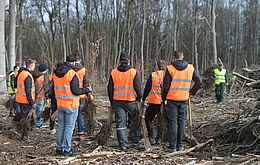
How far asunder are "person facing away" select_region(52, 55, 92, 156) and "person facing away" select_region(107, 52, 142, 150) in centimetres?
76

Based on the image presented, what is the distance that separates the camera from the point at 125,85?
7152mm

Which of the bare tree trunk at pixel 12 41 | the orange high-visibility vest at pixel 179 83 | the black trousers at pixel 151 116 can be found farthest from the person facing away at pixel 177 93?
the bare tree trunk at pixel 12 41

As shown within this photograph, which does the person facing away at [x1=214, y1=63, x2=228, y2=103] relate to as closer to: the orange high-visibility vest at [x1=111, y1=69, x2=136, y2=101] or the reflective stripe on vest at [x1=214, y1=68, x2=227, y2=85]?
the reflective stripe on vest at [x1=214, y1=68, x2=227, y2=85]

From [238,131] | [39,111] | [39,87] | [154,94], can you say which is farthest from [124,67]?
[39,111]

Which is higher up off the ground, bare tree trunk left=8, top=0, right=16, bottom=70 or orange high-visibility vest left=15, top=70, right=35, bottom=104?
bare tree trunk left=8, top=0, right=16, bottom=70

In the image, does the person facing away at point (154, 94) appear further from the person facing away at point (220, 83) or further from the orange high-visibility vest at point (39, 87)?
the person facing away at point (220, 83)

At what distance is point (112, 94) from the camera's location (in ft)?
24.0

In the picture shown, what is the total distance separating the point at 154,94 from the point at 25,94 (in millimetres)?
3047

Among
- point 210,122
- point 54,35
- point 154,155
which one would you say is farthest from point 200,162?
point 54,35

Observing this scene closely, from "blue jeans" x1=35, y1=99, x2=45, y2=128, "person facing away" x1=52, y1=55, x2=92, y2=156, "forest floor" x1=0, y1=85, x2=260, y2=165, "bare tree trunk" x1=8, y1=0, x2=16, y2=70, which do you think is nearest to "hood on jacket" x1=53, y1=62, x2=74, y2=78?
"person facing away" x1=52, y1=55, x2=92, y2=156

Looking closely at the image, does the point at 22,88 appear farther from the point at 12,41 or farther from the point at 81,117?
the point at 12,41

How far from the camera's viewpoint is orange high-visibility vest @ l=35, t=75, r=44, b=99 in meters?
8.97

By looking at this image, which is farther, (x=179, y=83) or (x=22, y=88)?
(x=22, y=88)

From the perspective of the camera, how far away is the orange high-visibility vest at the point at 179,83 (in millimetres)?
6855
